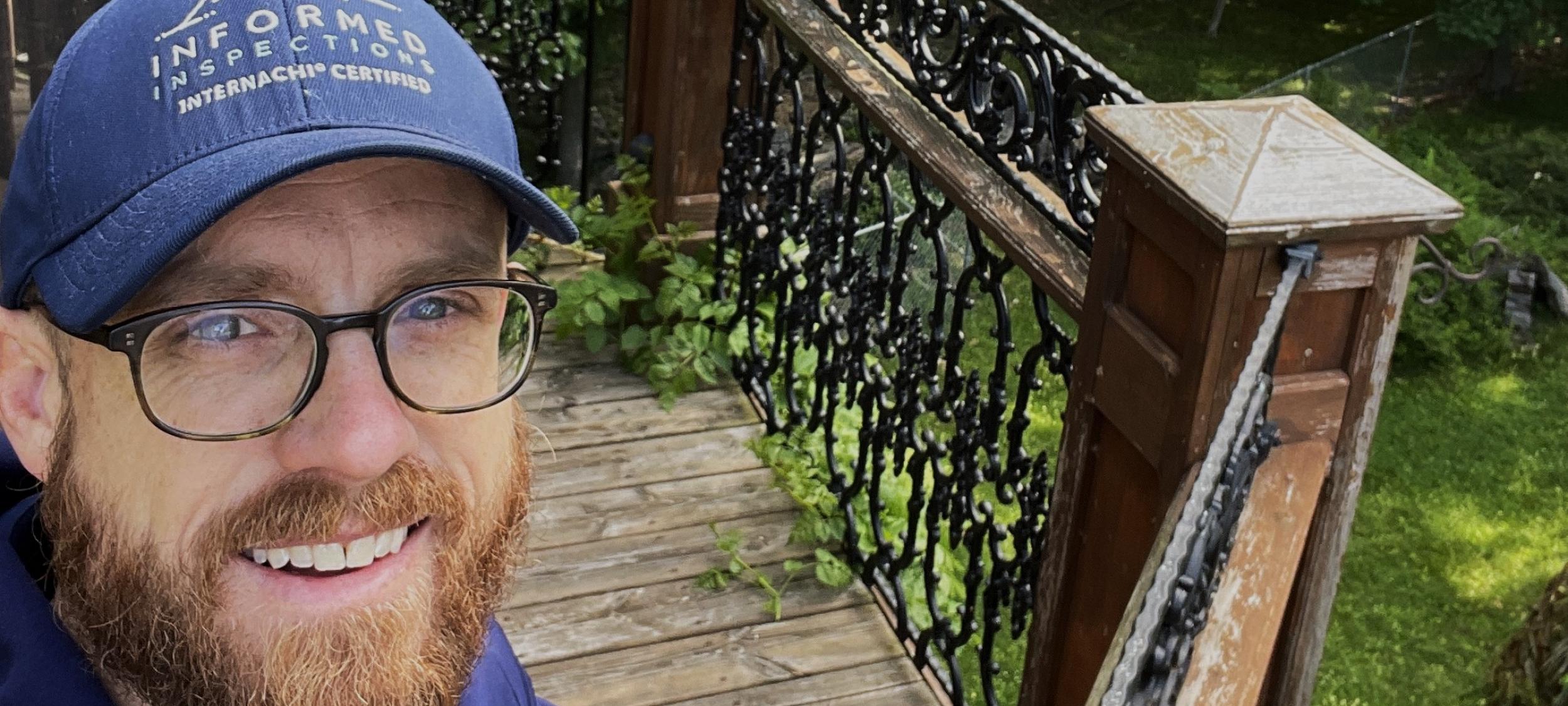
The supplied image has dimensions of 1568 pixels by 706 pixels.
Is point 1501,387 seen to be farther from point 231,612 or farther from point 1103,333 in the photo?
point 231,612

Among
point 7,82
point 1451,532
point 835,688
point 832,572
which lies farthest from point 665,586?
point 1451,532

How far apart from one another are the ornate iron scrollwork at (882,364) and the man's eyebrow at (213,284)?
1.59m

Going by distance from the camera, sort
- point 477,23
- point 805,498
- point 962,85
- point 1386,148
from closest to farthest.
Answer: point 962,85, point 805,498, point 477,23, point 1386,148

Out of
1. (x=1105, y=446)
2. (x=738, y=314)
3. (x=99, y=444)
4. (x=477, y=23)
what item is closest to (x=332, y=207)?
(x=99, y=444)

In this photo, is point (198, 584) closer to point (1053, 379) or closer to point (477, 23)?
point (477, 23)

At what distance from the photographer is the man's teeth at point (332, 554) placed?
142 centimetres

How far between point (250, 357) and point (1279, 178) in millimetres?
1310

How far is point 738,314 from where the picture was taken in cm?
435

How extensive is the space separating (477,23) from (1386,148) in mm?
10460

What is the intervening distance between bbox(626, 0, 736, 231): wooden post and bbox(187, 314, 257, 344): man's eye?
291 cm

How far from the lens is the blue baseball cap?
129 cm

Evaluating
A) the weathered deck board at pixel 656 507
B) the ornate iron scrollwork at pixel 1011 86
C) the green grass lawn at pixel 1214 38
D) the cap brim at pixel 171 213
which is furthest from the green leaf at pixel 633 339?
the green grass lawn at pixel 1214 38

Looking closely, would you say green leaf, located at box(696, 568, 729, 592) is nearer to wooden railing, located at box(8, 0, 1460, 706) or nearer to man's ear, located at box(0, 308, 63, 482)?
wooden railing, located at box(8, 0, 1460, 706)

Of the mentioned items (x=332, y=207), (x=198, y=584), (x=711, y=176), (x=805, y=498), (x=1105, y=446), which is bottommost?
(x=805, y=498)
